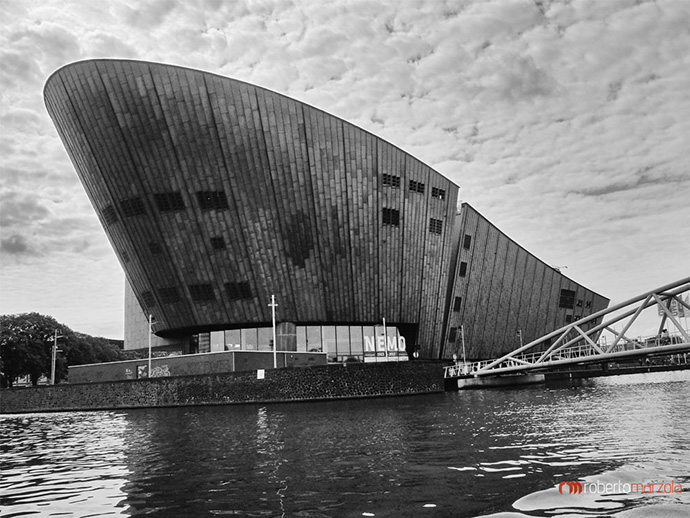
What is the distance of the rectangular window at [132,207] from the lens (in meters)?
45.5

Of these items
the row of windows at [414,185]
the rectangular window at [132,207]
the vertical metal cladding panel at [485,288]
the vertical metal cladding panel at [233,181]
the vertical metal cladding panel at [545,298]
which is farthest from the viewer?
the vertical metal cladding panel at [545,298]

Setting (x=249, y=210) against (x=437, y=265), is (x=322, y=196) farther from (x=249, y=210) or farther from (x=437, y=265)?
(x=437, y=265)

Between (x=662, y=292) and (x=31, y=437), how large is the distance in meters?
34.8

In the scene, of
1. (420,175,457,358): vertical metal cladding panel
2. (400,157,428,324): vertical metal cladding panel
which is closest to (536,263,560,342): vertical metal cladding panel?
(420,175,457,358): vertical metal cladding panel

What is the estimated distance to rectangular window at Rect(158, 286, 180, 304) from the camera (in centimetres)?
4744

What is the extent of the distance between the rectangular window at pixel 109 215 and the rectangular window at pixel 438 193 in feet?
88.3

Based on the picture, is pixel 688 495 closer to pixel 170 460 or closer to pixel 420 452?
pixel 420 452

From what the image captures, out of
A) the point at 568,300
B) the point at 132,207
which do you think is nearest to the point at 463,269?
the point at 568,300

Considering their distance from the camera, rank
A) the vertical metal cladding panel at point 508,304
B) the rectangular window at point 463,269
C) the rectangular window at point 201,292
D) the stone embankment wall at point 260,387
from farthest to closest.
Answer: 1. the vertical metal cladding panel at point 508,304
2. the rectangular window at point 463,269
3. the rectangular window at point 201,292
4. the stone embankment wall at point 260,387

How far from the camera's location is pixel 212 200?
1759 inches

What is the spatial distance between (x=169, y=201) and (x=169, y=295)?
7.92 meters

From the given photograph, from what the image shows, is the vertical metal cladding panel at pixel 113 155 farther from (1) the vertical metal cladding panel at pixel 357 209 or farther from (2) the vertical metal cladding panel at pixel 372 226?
(2) the vertical metal cladding panel at pixel 372 226

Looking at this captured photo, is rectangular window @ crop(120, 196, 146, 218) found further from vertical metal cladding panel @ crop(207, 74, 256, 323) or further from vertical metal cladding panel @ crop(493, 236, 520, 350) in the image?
vertical metal cladding panel @ crop(493, 236, 520, 350)

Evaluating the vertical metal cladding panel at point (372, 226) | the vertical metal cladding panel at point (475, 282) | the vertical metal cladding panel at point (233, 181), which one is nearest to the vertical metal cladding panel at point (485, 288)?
Result: the vertical metal cladding panel at point (475, 282)
